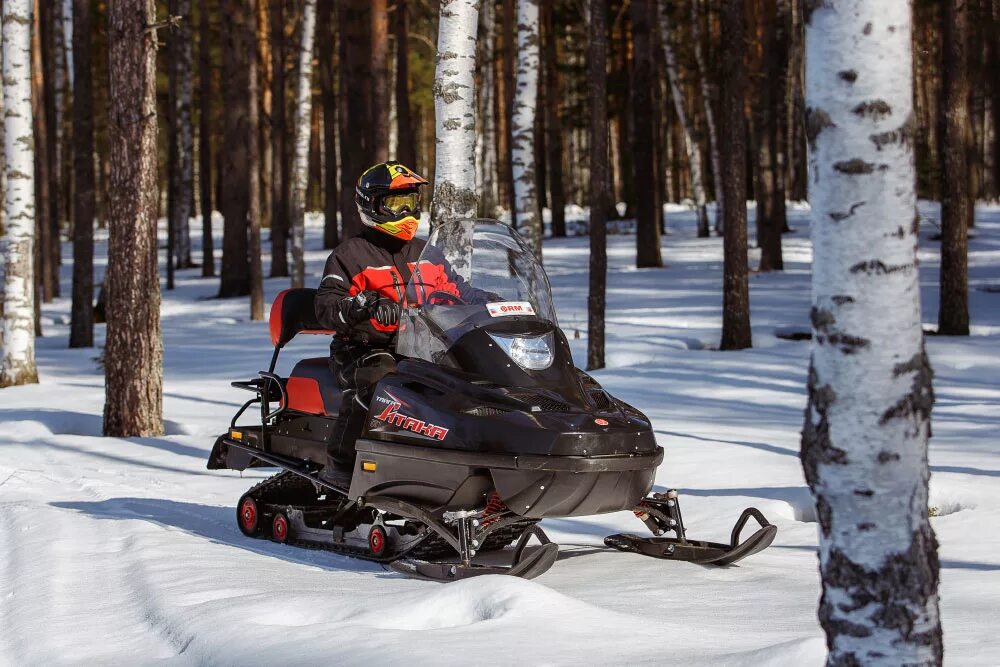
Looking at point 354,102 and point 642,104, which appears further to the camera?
point 354,102

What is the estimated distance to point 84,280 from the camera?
638 inches

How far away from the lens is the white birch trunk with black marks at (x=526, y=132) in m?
12.7

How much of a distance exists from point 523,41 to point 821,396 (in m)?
11.5

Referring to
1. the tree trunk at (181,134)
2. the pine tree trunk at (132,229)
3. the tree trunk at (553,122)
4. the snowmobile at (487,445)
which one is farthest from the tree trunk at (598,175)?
the tree trunk at (553,122)

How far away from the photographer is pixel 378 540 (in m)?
5.47

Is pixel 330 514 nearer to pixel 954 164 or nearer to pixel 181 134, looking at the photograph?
pixel 954 164

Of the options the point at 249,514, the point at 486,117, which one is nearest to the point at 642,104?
the point at 486,117

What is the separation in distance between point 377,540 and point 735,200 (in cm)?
854

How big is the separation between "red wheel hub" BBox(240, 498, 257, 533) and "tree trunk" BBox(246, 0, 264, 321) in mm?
12160

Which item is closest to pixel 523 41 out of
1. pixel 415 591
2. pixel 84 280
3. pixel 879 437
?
pixel 84 280

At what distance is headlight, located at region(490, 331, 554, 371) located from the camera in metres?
5.01

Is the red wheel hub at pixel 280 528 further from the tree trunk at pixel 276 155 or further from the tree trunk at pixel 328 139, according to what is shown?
the tree trunk at pixel 328 139

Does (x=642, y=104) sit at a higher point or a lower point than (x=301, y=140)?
higher

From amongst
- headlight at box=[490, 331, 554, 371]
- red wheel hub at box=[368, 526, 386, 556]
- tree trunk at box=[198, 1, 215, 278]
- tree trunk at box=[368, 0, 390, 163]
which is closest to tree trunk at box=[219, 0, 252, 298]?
tree trunk at box=[368, 0, 390, 163]
